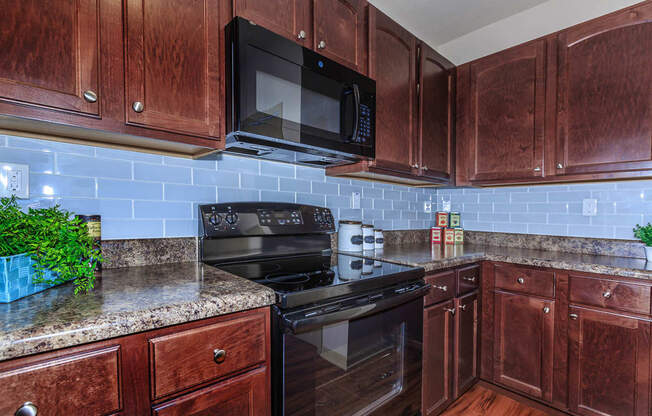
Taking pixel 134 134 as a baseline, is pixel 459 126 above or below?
above

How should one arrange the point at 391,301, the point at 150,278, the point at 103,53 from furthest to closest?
the point at 391,301 < the point at 150,278 < the point at 103,53

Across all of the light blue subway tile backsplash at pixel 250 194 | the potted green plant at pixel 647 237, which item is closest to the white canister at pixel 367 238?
the light blue subway tile backsplash at pixel 250 194

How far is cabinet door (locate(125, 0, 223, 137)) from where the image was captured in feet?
3.20

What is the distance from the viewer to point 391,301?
3.97 ft

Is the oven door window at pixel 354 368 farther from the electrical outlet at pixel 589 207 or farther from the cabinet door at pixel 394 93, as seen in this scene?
the electrical outlet at pixel 589 207

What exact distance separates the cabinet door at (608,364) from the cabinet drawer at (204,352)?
1670 mm

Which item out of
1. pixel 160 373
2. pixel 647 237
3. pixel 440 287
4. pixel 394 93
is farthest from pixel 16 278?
pixel 647 237

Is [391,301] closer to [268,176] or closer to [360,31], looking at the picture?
[268,176]

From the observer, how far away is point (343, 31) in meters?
1.51

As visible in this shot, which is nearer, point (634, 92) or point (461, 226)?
point (634, 92)

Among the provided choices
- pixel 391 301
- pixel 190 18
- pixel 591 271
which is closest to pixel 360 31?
pixel 190 18

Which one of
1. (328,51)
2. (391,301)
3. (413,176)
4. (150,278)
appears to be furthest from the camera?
(413,176)

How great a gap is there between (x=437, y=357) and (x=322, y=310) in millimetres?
A: 985

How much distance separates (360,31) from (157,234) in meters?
1.42
